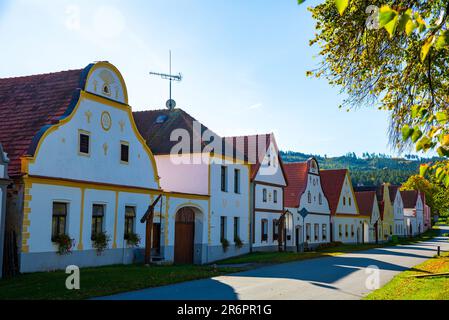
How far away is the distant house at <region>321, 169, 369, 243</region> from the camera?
177ft

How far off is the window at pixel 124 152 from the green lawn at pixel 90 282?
719 centimetres

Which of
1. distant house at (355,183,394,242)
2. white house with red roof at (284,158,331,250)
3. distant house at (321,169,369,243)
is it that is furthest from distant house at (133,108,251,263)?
distant house at (355,183,394,242)

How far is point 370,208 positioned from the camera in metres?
63.1

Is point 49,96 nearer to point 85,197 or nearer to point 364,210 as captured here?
point 85,197

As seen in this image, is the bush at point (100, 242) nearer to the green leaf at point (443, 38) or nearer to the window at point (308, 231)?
the green leaf at point (443, 38)

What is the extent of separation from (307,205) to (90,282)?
3329 centimetres

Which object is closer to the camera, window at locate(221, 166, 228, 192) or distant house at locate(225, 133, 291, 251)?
window at locate(221, 166, 228, 192)

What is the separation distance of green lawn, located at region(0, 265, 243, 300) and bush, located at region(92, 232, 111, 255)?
3641 mm

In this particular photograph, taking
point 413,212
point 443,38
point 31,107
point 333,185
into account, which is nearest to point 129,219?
point 31,107

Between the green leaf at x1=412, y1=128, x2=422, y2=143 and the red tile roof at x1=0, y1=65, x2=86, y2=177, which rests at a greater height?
the red tile roof at x1=0, y1=65, x2=86, y2=177

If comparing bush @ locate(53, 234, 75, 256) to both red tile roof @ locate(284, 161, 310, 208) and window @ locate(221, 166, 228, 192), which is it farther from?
red tile roof @ locate(284, 161, 310, 208)

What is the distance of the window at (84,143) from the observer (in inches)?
874
